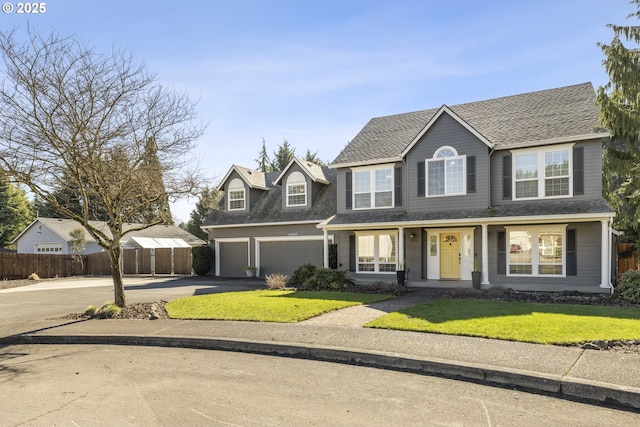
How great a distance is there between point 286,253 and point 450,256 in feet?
32.0

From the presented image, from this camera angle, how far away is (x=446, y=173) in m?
18.8

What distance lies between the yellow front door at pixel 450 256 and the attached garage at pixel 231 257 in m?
12.1

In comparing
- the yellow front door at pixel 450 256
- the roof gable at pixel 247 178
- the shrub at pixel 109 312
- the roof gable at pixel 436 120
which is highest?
the roof gable at pixel 436 120

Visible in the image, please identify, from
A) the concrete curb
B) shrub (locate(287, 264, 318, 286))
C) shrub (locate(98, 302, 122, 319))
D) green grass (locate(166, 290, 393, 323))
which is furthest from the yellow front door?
shrub (locate(98, 302, 122, 319))

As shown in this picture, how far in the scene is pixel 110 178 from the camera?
11.9m

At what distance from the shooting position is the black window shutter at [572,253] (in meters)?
16.5

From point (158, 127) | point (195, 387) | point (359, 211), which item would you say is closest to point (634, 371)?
point (195, 387)

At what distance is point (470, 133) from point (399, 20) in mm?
7789

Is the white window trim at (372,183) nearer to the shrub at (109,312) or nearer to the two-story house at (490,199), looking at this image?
the two-story house at (490,199)

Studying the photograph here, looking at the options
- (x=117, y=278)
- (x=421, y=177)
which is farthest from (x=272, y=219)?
(x=117, y=278)

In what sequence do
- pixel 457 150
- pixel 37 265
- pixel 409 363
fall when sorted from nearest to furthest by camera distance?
1. pixel 409 363
2. pixel 457 150
3. pixel 37 265

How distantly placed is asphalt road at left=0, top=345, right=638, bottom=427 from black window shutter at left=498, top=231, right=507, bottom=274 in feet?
41.1

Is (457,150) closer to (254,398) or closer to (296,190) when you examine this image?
(296,190)

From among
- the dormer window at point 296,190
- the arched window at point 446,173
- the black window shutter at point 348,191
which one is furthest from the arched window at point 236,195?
the arched window at point 446,173
